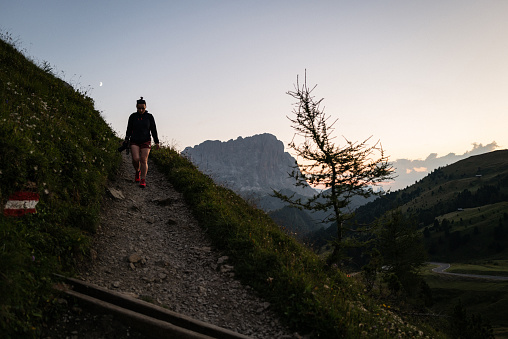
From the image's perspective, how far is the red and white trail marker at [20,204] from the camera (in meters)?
5.41

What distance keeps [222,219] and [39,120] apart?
6.56 m

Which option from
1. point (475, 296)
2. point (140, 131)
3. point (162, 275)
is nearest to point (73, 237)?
point (162, 275)

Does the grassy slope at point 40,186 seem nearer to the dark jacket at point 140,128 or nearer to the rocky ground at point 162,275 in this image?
the rocky ground at point 162,275

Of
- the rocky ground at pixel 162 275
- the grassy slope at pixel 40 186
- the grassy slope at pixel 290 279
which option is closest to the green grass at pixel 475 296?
the grassy slope at pixel 290 279

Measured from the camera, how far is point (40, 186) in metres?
6.38

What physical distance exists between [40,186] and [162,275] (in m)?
3.59

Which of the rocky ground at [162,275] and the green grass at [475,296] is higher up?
the rocky ground at [162,275]

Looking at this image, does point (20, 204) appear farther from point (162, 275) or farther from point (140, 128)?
point (140, 128)

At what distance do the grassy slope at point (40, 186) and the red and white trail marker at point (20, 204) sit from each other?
0.11 m

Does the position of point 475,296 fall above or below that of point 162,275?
below

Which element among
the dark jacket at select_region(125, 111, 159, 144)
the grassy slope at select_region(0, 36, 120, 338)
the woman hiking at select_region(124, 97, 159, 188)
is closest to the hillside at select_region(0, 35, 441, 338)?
the grassy slope at select_region(0, 36, 120, 338)

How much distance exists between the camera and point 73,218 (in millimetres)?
6996

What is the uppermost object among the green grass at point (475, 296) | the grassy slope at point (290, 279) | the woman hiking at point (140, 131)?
the woman hiking at point (140, 131)

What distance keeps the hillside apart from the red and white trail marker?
101 mm
